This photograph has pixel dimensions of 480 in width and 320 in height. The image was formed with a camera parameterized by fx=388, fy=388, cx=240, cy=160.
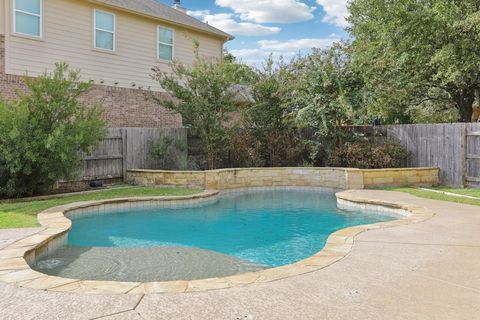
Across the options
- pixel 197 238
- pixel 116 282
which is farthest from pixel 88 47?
pixel 116 282

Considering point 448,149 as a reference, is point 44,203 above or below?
below

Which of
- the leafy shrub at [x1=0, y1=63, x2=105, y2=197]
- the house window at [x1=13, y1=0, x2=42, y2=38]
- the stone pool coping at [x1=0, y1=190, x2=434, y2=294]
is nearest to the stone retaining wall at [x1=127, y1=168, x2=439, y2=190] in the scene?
the leafy shrub at [x1=0, y1=63, x2=105, y2=197]

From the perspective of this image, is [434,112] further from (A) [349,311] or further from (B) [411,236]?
(A) [349,311]

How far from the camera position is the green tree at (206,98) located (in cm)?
1285

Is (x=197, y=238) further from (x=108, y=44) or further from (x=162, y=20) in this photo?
(x=162, y=20)

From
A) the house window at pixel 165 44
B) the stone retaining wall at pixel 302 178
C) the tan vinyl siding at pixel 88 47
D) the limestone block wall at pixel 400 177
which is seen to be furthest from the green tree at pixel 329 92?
the tan vinyl siding at pixel 88 47

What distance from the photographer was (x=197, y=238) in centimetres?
711

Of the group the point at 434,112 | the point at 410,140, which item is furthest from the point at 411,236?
the point at 434,112

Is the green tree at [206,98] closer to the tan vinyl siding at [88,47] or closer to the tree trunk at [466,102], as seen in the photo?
the tan vinyl siding at [88,47]

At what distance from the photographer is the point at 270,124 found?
14.5 meters

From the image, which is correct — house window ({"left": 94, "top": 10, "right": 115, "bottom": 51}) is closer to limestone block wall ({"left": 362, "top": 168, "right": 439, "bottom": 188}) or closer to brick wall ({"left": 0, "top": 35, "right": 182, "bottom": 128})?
brick wall ({"left": 0, "top": 35, "right": 182, "bottom": 128})

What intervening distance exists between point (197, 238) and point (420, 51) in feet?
41.7

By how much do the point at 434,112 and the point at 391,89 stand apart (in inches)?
464

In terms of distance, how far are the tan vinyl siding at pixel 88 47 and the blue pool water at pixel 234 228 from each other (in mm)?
6731
